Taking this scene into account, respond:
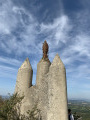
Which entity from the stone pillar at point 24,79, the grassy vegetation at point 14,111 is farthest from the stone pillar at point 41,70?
the grassy vegetation at point 14,111

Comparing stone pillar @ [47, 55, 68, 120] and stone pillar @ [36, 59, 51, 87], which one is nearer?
stone pillar @ [47, 55, 68, 120]

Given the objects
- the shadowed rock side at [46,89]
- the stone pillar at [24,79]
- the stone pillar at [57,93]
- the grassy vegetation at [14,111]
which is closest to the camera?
the stone pillar at [57,93]

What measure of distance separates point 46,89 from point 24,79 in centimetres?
283

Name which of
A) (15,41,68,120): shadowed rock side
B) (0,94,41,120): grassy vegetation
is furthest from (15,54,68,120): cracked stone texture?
(0,94,41,120): grassy vegetation

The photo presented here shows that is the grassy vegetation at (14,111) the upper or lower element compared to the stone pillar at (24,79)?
lower

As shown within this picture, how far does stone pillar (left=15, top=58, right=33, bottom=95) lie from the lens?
12.2 metres

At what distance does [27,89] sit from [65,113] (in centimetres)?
472

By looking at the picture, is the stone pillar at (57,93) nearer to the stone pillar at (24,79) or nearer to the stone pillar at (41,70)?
the stone pillar at (41,70)

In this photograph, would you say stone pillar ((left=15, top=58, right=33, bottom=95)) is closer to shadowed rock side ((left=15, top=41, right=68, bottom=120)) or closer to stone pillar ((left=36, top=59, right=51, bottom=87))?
shadowed rock side ((left=15, top=41, right=68, bottom=120))

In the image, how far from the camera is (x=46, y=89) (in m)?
11.3

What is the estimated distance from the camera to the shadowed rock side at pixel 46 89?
31.8 ft

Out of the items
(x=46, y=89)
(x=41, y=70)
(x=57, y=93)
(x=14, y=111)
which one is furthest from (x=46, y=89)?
(x=14, y=111)

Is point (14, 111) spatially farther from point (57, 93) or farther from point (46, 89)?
point (57, 93)

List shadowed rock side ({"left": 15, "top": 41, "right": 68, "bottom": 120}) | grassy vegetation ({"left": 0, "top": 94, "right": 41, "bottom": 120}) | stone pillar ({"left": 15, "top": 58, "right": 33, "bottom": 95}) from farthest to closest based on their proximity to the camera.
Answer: stone pillar ({"left": 15, "top": 58, "right": 33, "bottom": 95}) → grassy vegetation ({"left": 0, "top": 94, "right": 41, "bottom": 120}) → shadowed rock side ({"left": 15, "top": 41, "right": 68, "bottom": 120})
